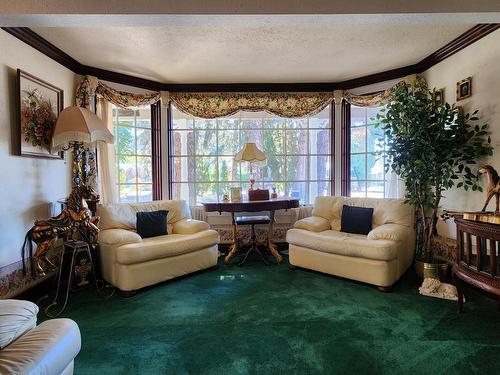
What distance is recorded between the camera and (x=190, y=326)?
7.23 ft

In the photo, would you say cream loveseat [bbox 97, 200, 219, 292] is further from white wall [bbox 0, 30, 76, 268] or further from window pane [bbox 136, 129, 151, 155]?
window pane [bbox 136, 129, 151, 155]

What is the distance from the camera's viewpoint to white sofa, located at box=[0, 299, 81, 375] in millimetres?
1102

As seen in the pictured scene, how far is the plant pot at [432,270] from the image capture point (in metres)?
2.87

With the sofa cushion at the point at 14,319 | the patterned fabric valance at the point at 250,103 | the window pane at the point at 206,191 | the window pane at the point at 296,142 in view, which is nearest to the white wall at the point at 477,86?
the patterned fabric valance at the point at 250,103

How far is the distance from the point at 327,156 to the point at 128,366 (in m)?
3.54

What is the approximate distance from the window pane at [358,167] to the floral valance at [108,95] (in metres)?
2.87

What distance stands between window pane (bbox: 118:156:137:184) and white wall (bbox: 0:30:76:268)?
3.29 ft

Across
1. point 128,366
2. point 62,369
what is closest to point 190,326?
point 128,366

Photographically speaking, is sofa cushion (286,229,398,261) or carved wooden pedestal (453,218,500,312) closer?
carved wooden pedestal (453,218,500,312)

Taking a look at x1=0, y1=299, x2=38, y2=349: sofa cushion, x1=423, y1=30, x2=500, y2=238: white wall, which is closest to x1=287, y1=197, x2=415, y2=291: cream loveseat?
x1=423, y1=30, x2=500, y2=238: white wall

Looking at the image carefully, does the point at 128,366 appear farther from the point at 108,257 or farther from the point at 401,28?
the point at 401,28

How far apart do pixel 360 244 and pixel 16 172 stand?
10.3 feet

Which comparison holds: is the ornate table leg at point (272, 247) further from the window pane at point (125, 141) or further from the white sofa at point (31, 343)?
the white sofa at point (31, 343)

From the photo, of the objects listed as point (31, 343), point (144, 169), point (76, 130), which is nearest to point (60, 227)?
point (76, 130)
